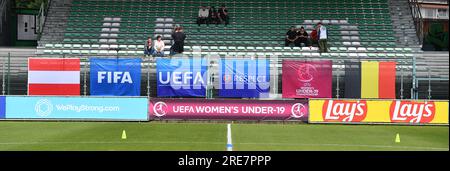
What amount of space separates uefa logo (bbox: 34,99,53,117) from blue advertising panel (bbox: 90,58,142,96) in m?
1.89

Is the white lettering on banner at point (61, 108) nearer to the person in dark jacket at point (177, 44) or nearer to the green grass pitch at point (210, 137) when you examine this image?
the green grass pitch at point (210, 137)

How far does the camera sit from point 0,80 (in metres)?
30.5

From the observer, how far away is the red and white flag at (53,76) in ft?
87.7

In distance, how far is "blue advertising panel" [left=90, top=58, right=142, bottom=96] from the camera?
1071 inches

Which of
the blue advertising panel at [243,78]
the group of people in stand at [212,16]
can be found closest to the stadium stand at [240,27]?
the group of people in stand at [212,16]

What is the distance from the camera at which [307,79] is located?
27297 mm

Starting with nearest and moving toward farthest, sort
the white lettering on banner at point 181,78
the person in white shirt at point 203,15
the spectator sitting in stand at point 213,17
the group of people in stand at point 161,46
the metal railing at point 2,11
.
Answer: the white lettering on banner at point 181,78 < the group of people in stand at point 161,46 < the person in white shirt at point 203,15 < the spectator sitting in stand at point 213,17 < the metal railing at point 2,11

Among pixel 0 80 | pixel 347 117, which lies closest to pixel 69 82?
pixel 0 80

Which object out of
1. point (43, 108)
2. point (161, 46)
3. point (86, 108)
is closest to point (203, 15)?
point (161, 46)

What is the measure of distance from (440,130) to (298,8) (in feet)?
70.4

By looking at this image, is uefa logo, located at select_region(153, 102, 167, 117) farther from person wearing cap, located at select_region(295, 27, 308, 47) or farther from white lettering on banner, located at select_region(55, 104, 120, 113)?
A: person wearing cap, located at select_region(295, 27, 308, 47)

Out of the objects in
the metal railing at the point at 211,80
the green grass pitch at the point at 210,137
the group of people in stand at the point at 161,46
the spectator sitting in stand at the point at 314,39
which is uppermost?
the spectator sitting in stand at the point at 314,39
